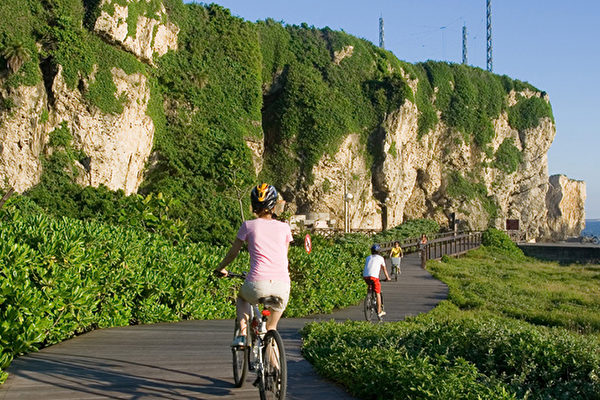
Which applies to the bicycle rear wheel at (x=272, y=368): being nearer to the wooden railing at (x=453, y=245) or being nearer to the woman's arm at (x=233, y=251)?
the woman's arm at (x=233, y=251)

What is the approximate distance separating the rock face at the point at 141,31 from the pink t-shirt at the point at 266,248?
29.6 metres

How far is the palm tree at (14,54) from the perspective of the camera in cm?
2804

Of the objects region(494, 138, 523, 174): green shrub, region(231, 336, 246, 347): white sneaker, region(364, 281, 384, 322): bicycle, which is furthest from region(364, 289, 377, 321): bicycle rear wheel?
region(494, 138, 523, 174): green shrub

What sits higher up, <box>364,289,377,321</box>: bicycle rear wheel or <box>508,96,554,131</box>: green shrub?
<box>508,96,554,131</box>: green shrub

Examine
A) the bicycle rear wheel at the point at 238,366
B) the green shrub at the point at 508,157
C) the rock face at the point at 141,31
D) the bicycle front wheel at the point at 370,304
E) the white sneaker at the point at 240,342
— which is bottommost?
the bicycle front wheel at the point at 370,304

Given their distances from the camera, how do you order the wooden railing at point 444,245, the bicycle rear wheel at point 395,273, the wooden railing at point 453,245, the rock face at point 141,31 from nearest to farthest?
the bicycle rear wheel at point 395,273
the rock face at point 141,31
the wooden railing at point 444,245
the wooden railing at point 453,245

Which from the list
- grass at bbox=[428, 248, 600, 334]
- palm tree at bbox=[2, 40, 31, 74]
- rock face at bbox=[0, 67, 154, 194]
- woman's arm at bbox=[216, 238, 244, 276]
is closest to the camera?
woman's arm at bbox=[216, 238, 244, 276]

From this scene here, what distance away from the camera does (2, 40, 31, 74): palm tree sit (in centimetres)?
2804

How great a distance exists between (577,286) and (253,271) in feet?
85.2

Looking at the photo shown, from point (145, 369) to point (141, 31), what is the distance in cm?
3109

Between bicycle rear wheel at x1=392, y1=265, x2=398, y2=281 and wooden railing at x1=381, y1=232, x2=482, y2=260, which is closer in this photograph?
bicycle rear wheel at x1=392, y1=265, x2=398, y2=281

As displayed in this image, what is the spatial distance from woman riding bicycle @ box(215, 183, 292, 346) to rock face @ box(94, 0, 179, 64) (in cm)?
2953

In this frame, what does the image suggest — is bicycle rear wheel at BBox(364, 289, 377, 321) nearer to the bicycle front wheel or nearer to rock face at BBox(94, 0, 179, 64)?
the bicycle front wheel

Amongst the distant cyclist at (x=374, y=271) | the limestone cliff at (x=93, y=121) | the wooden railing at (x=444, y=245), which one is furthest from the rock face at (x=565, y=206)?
the distant cyclist at (x=374, y=271)
